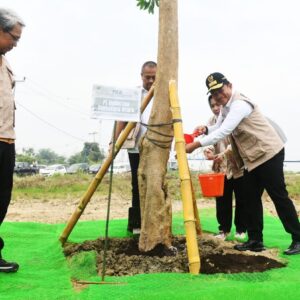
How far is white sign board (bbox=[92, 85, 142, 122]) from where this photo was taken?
2875 mm

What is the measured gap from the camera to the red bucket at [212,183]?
12.7 feet

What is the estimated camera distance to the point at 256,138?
3.53 m

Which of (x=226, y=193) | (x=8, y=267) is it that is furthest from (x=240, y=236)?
(x=8, y=267)

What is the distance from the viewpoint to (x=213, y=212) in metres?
6.94

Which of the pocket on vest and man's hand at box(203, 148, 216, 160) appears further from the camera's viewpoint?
man's hand at box(203, 148, 216, 160)

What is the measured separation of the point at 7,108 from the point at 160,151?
129 cm

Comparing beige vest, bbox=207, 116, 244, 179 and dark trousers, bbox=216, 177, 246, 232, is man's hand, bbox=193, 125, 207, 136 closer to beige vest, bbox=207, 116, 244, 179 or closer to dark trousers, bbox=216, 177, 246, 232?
beige vest, bbox=207, 116, 244, 179

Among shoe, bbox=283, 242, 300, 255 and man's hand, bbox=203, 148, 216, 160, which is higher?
man's hand, bbox=203, 148, 216, 160

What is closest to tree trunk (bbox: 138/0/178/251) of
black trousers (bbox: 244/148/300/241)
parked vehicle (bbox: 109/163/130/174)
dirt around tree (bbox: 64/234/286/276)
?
dirt around tree (bbox: 64/234/286/276)

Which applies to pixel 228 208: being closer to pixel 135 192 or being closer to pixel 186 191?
pixel 135 192

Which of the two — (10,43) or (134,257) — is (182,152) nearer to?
(134,257)

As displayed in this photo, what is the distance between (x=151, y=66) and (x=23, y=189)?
10.9m

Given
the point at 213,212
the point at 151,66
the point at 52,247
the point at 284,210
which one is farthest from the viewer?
the point at 213,212

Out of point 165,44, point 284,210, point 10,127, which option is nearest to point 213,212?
point 284,210
